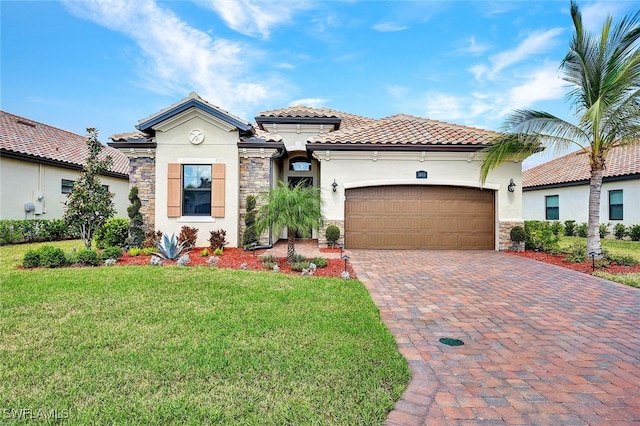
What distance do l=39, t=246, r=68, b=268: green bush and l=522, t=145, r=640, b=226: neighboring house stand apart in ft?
65.4

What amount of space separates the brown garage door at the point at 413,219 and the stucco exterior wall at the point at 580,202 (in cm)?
940

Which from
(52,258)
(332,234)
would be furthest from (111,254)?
(332,234)

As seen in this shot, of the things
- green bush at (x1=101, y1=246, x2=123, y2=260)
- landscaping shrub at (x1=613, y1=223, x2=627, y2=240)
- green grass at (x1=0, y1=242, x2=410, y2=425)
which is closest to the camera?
green grass at (x1=0, y1=242, x2=410, y2=425)

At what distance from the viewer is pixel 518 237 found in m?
11.6

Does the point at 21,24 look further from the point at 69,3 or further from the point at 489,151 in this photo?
the point at 489,151

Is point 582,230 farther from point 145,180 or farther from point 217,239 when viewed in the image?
point 145,180

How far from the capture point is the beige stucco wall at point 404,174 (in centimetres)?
1195

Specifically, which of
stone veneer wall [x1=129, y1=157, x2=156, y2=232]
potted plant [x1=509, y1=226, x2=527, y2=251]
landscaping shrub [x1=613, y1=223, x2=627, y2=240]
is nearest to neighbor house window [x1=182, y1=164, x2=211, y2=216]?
stone veneer wall [x1=129, y1=157, x2=156, y2=232]

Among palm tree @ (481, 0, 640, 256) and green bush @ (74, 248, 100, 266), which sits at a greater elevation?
palm tree @ (481, 0, 640, 256)

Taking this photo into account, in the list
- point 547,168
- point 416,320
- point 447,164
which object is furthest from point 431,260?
point 547,168

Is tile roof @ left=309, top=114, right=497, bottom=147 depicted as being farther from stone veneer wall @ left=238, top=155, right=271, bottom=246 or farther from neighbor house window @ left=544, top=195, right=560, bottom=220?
neighbor house window @ left=544, top=195, right=560, bottom=220

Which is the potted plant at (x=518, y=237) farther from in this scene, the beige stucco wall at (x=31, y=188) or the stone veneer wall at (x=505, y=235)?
the beige stucco wall at (x=31, y=188)

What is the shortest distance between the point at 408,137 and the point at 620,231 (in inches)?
500

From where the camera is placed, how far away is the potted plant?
38.2ft
